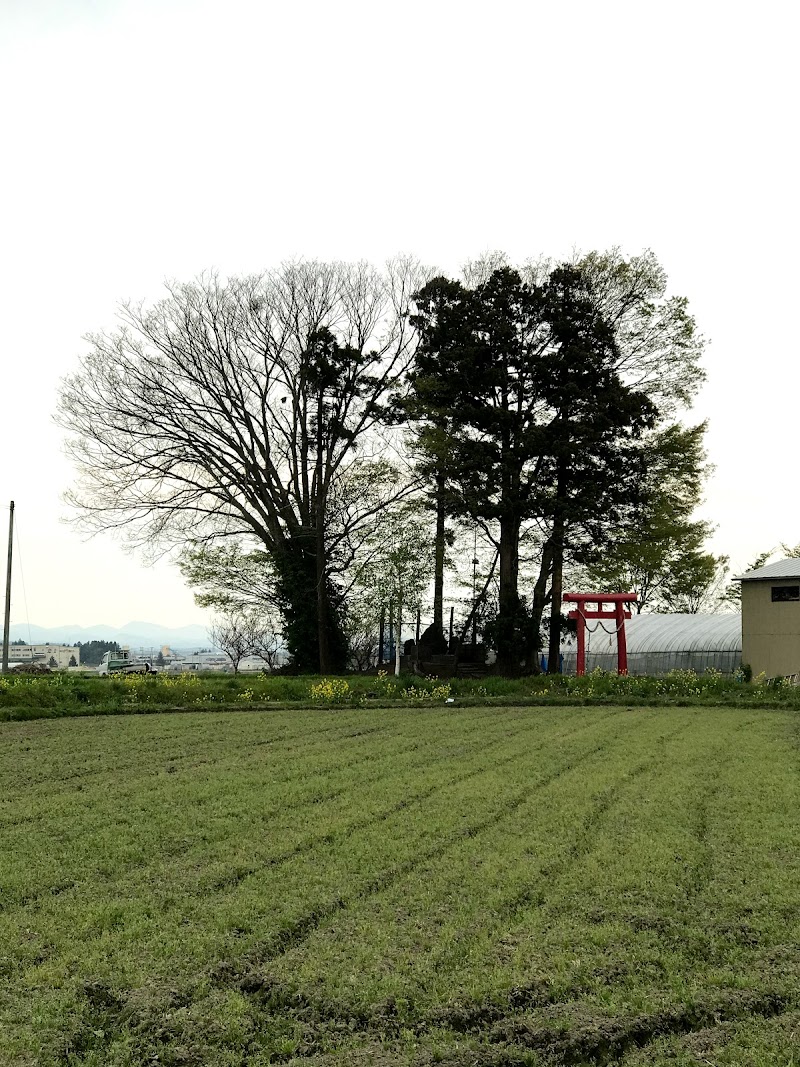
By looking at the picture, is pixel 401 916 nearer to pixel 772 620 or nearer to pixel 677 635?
pixel 772 620

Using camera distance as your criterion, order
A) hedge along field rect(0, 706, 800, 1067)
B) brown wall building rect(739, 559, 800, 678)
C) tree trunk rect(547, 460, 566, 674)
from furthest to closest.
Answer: tree trunk rect(547, 460, 566, 674)
brown wall building rect(739, 559, 800, 678)
hedge along field rect(0, 706, 800, 1067)

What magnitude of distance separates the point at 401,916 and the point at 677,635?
102 feet

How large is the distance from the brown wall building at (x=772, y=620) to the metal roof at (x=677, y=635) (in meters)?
6.83

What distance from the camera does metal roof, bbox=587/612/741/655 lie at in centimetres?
3247

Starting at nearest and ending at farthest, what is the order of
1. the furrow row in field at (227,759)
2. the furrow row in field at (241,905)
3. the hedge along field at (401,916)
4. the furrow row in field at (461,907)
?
the hedge along field at (401,916) → the furrow row in field at (461,907) → the furrow row in field at (241,905) → the furrow row in field at (227,759)

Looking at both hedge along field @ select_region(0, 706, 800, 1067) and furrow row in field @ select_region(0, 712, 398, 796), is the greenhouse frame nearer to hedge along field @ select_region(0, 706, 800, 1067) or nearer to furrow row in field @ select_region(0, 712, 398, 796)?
furrow row in field @ select_region(0, 712, 398, 796)

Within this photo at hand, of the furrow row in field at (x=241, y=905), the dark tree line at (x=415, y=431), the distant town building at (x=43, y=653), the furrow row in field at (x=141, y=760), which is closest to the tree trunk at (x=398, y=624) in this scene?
the dark tree line at (x=415, y=431)

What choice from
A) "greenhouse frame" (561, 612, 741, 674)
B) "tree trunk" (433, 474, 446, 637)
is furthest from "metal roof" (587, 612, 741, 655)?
"tree trunk" (433, 474, 446, 637)

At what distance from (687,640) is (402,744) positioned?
24.5m

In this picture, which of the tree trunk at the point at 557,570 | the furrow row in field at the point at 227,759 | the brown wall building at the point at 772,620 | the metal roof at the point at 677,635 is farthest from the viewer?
the metal roof at the point at 677,635

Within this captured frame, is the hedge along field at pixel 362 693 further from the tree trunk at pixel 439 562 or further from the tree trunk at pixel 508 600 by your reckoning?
the tree trunk at pixel 439 562

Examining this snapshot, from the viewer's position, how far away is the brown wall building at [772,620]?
2433 centimetres

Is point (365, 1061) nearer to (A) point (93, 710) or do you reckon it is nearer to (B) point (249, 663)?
(A) point (93, 710)

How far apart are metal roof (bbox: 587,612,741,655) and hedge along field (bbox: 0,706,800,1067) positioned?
24840 millimetres
